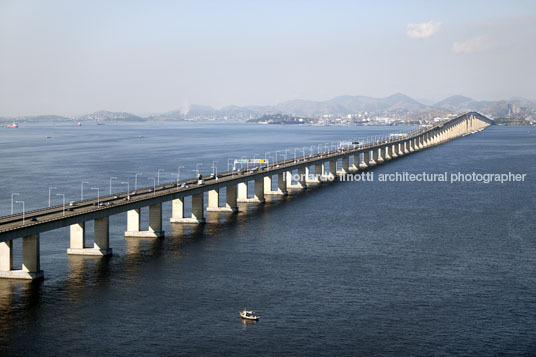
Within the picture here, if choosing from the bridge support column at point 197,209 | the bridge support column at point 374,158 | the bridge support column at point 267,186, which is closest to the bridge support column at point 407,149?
the bridge support column at point 374,158

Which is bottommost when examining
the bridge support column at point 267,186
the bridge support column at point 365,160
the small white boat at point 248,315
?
the small white boat at point 248,315

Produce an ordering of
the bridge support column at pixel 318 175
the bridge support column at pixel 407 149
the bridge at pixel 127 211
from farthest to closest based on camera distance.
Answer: the bridge support column at pixel 407 149 → the bridge support column at pixel 318 175 → the bridge at pixel 127 211

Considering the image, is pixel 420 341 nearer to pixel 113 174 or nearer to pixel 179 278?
pixel 179 278

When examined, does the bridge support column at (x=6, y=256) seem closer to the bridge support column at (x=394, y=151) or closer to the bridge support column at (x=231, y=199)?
the bridge support column at (x=231, y=199)

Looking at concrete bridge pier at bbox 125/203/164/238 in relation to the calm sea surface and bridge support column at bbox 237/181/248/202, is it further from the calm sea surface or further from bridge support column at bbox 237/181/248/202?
bridge support column at bbox 237/181/248/202

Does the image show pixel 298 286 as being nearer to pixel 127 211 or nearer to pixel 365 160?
pixel 127 211

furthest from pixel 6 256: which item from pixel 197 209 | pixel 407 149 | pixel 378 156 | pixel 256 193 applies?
pixel 407 149

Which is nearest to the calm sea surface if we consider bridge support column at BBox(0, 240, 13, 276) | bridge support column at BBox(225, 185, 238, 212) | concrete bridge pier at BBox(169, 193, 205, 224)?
concrete bridge pier at BBox(169, 193, 205, 224)
